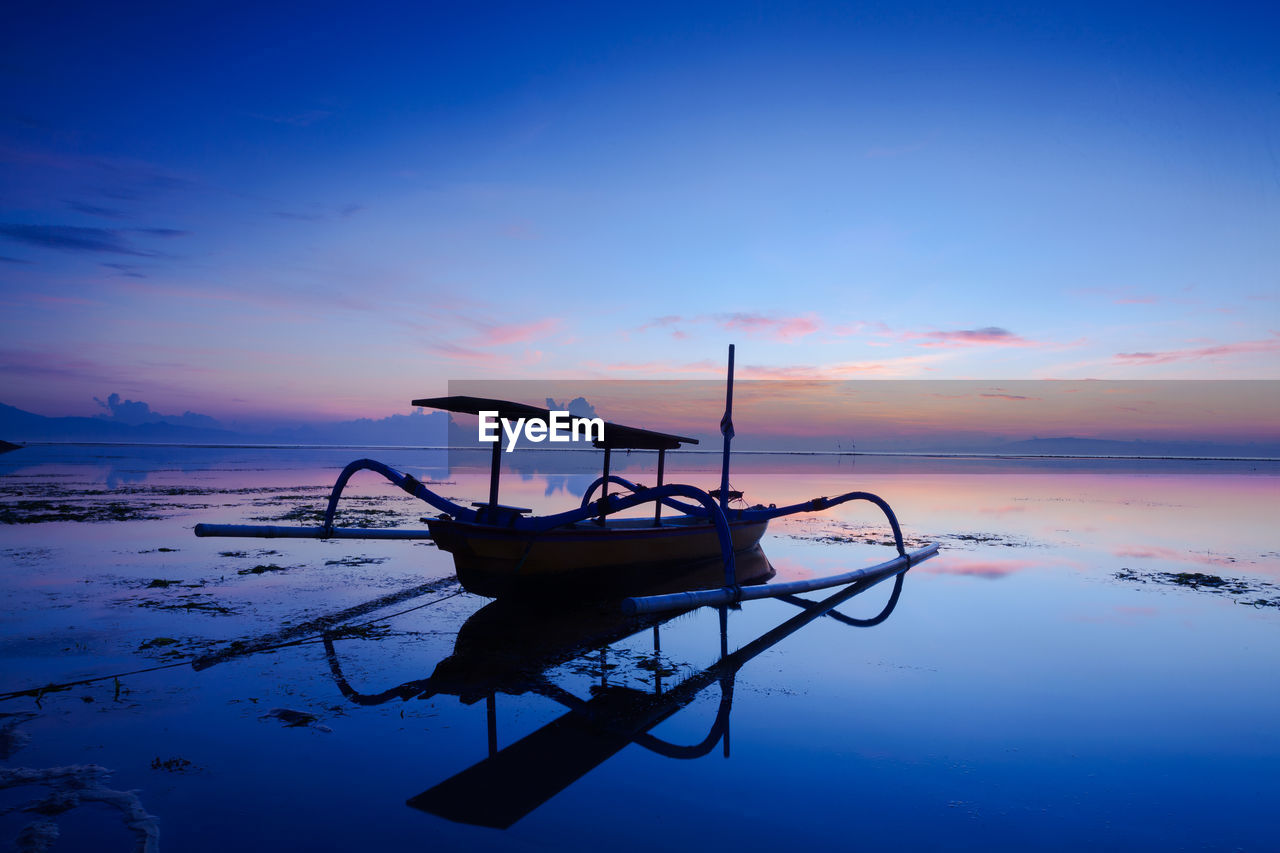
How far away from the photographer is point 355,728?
19.9 ft

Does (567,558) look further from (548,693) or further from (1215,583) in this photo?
(1215,583)

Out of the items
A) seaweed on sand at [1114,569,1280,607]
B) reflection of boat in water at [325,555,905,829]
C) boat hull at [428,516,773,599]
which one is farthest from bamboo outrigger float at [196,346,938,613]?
seaweed on sand at [1114,569,1280,607]

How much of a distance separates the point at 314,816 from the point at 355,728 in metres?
1.48

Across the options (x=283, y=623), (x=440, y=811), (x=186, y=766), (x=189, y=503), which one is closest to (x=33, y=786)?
(x=186, y=766)

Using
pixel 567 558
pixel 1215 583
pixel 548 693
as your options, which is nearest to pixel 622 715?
pixel 548 693

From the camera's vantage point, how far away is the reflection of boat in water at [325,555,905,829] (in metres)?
5.03

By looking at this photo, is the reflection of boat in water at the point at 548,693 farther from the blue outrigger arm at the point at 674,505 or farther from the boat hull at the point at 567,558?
the blue outrigger arm at the point at 674,505

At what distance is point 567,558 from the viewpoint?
1081 cm

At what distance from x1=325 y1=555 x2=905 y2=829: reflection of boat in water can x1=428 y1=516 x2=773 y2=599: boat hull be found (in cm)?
52

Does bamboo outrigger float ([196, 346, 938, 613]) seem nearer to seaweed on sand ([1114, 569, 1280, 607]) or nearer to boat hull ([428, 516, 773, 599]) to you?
boat hull ([428, 516, 773, 599])

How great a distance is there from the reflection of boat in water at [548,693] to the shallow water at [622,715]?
0.04 m

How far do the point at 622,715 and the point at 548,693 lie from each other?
89cm

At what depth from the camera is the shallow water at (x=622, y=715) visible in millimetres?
4699

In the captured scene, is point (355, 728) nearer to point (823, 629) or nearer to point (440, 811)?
point (440, 811)
